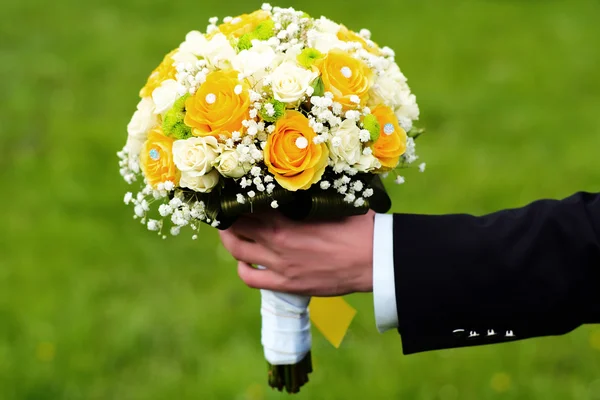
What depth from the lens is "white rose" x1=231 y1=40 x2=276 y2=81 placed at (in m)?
2.25

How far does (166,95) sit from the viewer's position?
2.32 m

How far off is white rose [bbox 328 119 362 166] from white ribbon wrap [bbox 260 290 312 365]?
665 mm

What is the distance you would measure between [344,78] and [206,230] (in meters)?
3.32

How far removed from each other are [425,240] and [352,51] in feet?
2.06

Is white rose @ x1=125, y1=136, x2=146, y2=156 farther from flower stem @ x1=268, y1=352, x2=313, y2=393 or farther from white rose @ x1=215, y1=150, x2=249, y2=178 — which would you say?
flower stem @ x1=268, y1=352, x2=313, y2=393

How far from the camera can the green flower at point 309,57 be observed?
2281 mm

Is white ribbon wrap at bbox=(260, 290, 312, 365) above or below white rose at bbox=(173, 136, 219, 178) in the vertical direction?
below

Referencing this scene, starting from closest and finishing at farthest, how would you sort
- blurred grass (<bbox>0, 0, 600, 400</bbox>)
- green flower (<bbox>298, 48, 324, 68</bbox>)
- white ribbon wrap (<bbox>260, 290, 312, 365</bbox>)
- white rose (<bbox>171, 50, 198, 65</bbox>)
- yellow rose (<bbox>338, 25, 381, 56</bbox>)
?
green flower (<bbox>298, 48, 324, 68</bbox>)
white rose (<bbox>171, 50, 198, 65</bbox>)
yellow rose (<bbox>338, 25, 381, 56</bbox>)
white ribbon wrap (<bbox>260, 290, 312, 365</bbox>)
blurred grass (<bbox>0, 0, 600, 400</bbox>)

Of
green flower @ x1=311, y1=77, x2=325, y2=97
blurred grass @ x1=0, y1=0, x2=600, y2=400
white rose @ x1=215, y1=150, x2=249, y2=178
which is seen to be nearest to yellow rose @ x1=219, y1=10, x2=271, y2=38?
green flower @ x1=311, y1=77, x2=325, y2=97

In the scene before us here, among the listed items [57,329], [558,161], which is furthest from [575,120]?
[57,329]

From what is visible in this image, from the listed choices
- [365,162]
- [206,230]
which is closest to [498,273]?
[365,162]

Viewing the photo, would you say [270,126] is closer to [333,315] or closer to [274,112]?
[274,112]

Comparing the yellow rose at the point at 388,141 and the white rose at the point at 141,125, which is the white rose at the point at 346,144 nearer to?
the yellow rose at the point at 388,141

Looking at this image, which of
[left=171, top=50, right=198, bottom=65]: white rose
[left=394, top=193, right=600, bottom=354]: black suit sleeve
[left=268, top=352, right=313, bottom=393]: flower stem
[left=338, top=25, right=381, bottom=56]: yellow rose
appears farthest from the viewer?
[left=268, top=352, right=313, bottom=393]: flower stem
